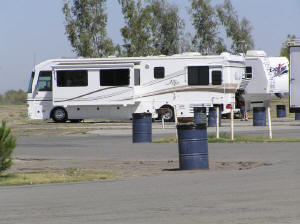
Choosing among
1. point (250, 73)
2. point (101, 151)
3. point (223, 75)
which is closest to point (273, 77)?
point (250, 73)

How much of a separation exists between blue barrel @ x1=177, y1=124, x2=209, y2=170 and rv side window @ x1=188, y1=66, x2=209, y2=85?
77.3ft

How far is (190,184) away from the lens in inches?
526

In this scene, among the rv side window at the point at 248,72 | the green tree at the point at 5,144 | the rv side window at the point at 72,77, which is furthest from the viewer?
the rv side window at the point at 248,72

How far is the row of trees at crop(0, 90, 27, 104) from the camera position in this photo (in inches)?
3824

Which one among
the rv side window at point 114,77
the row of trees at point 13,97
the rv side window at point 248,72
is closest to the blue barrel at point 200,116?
the rv side window at point 114,77

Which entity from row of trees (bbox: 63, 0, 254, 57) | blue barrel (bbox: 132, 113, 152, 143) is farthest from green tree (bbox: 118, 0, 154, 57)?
blue barrel (bbox: 132, 113, 152, 143)

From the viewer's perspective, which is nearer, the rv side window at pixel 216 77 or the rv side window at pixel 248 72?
the rv side window at pixel 216 77

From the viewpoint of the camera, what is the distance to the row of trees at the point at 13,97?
319 feet

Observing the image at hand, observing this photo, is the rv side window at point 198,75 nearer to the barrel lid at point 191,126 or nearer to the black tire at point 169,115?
the black tire at point 169,115

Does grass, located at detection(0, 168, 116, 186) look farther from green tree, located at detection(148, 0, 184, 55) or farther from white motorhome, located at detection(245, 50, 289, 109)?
green tree, located at detection(148, 0, 184, 55)

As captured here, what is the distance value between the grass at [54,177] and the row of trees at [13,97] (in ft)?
264

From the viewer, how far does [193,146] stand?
16234 mm

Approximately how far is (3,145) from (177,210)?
221 inches

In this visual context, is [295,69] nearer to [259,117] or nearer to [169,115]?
[259,117]
